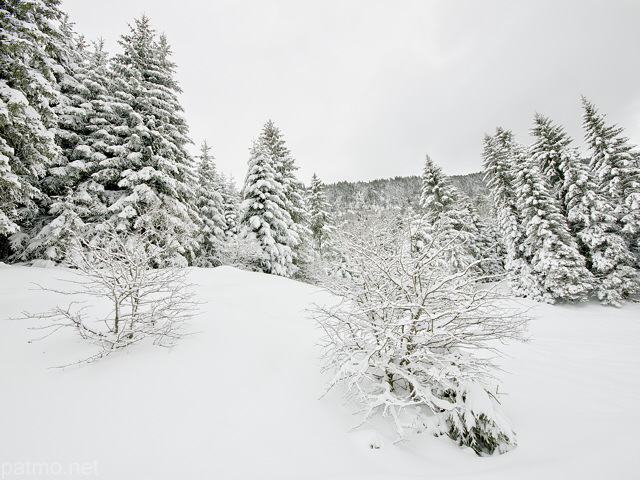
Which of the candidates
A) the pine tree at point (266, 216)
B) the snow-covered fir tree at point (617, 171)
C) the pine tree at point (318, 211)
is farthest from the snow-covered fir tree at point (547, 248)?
the pine tree at point (318, 211)

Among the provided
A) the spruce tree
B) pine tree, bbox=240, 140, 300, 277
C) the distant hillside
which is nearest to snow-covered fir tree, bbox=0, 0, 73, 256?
pine tree, bbox=240, 140, 300, 277

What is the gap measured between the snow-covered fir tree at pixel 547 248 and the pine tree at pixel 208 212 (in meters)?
21.4

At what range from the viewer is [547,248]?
1702 cm

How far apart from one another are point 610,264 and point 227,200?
3095cm

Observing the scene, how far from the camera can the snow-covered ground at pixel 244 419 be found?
233 centimetres

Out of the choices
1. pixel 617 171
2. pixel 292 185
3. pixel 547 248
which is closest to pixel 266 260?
pixel 292 185

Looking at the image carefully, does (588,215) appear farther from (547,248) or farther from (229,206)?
(229,206)

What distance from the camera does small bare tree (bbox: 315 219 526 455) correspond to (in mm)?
2938

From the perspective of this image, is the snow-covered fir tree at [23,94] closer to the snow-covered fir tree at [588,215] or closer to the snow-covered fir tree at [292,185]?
the snow-covered fir tree at [292,185]

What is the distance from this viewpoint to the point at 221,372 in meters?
3.67

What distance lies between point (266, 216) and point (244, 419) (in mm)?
14320

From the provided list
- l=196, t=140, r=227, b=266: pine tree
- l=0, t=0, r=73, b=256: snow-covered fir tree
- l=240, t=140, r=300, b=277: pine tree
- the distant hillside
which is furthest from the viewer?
the distant hillside

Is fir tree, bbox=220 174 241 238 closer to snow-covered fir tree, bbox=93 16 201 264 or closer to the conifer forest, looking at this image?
the conifer forest

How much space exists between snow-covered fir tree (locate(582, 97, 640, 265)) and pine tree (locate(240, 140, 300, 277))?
21333 millimetres
